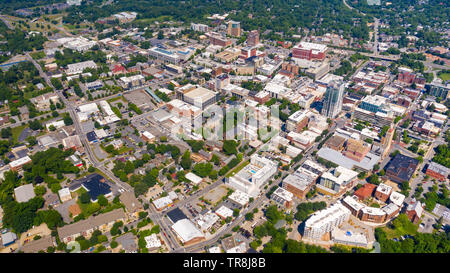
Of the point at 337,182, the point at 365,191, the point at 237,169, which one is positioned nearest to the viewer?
the point at 337,182

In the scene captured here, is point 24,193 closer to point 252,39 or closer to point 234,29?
point 252,39

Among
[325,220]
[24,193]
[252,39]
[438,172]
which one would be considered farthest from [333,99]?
→ [24,193]

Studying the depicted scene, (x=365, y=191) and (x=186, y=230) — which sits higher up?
(x=186, y=230)

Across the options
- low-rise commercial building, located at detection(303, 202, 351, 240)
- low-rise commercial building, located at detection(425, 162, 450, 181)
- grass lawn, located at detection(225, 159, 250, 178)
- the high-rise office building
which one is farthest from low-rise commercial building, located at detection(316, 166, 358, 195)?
the high-rise office building

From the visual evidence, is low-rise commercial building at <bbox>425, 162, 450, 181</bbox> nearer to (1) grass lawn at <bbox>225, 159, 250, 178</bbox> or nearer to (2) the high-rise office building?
(1) grass lawn at <bbox>225, 159, 250, 178</bbox>

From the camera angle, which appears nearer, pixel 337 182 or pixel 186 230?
pixel 186 230

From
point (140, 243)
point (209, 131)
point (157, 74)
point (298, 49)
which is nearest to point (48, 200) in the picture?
point (140, 243)

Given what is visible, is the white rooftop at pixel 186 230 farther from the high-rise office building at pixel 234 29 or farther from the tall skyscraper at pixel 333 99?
the high-rise office building at pixel 234 29

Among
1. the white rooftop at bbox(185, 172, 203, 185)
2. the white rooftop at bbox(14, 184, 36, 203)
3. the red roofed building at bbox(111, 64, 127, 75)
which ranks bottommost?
the white rooftop at bbox(185, 172, 203, 185)
